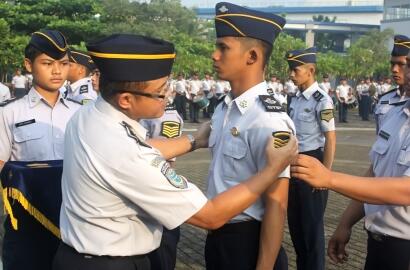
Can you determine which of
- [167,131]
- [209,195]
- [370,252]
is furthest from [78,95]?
[370,252]

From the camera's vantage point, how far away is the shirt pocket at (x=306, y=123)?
18.5ft

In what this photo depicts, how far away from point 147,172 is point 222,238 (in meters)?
0.75

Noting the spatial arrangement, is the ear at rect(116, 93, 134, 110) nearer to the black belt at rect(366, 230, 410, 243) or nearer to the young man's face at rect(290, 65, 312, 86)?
the black belt at rect(366, 230, 410, 243)

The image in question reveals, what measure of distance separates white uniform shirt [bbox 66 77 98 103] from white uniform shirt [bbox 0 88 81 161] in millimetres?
2246

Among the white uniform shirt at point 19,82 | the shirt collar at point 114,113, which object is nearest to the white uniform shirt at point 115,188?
the shirt collar at point 114,113

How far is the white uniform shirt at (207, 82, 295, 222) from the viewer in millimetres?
2539

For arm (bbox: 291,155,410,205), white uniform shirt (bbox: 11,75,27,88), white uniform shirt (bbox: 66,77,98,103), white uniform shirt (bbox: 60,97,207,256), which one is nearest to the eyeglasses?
white uniform shirt (bbox: 60,97,207,256)

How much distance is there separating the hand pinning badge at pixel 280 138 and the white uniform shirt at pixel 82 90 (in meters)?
3.86

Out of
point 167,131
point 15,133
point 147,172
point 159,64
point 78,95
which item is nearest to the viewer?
point 147,172

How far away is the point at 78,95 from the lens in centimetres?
602

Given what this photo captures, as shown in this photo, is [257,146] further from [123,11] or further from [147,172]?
[123,11]

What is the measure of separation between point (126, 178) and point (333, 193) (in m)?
6.28

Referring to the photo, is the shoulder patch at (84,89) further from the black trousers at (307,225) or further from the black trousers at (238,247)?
the black trousers at (238,247)

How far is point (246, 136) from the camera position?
8.47 feet
